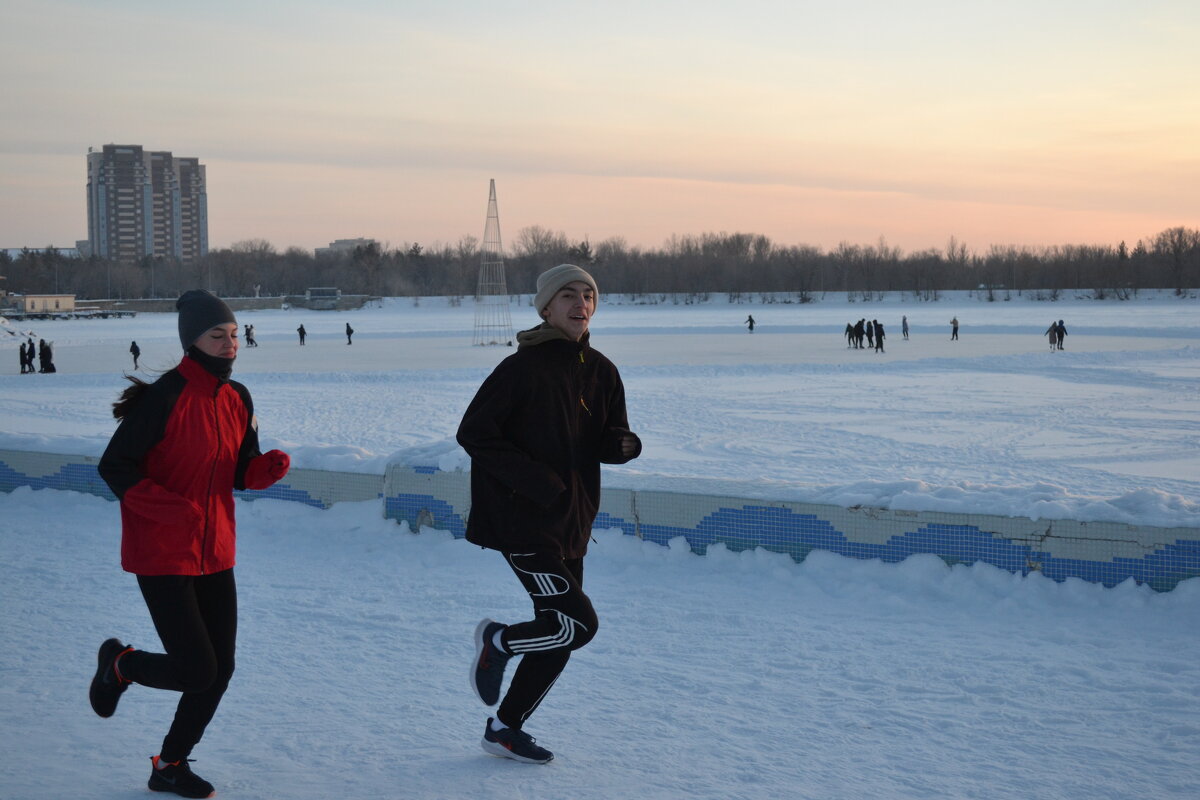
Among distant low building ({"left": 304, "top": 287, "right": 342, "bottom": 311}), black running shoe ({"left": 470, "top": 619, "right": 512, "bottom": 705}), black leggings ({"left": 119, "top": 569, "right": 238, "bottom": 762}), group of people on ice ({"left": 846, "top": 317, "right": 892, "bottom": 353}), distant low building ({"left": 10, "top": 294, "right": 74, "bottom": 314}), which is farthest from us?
distant low building ({"left": 304, "top": 287, "right": 342, "bottom": 311})

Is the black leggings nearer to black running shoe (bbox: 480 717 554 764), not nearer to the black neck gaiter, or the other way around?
the black neck gaiter

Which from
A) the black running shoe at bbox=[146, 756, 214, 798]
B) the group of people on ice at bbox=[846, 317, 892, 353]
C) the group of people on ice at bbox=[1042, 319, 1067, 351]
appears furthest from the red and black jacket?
the group of people on ice at bbox=[1042, 319, 1067, 351]

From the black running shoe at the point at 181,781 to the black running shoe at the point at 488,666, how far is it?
2.96 feet

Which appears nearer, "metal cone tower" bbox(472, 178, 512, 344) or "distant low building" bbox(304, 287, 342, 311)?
"metal cone tower" bbox(472, 178, 512, 344)

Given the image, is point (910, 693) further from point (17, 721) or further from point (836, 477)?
point (836, 477)

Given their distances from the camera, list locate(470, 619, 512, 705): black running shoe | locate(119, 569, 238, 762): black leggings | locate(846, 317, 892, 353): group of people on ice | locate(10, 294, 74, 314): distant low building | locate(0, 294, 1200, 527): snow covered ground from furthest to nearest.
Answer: locate(10, 294, 74, 314): distant low building < locate(846, 317, 892, 353): group of people on ice < locate(0, 294, 1200, 527): snow covered ground < locate(470, 619, 512, 705): black running shoe < locate(119, 569, 238, 762): black leggings

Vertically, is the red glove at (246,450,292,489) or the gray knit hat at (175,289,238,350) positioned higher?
the gray knit hat at (175,289,238,350)

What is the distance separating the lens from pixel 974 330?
48.5m

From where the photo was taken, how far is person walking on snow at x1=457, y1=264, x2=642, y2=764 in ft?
11.8

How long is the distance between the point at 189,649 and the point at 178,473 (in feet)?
1.78

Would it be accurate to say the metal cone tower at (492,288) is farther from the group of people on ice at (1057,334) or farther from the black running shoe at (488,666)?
the black running shoe at (488,666)

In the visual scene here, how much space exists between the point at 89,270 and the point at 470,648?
461 feet

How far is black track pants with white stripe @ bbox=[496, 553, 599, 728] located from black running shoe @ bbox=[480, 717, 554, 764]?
0.15 meters

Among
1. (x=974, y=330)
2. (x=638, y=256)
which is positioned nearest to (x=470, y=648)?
(x=974, y=330)
